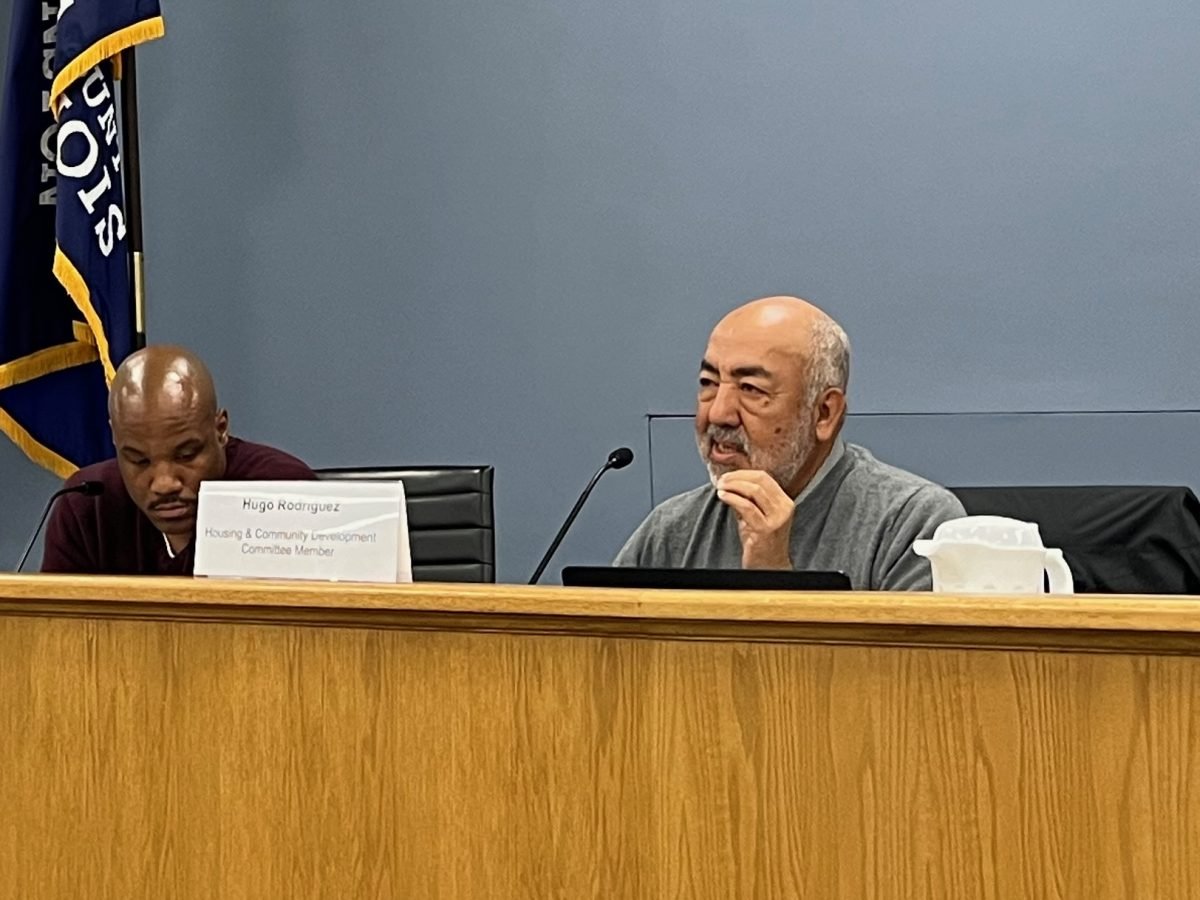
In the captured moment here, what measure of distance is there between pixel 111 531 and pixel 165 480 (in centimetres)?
20

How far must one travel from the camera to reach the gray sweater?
2.06m

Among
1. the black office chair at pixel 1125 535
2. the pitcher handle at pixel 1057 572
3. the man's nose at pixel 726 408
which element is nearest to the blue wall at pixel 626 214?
the black office chair at pixel 1125 535

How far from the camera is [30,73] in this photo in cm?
316

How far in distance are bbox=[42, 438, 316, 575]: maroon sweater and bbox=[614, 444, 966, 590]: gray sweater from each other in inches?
24.5

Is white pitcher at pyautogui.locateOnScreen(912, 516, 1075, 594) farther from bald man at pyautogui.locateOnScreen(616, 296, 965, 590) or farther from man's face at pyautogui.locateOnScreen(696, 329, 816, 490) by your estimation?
man's face at pyautogui.locateOnScreen(696, 329, 816, 490)

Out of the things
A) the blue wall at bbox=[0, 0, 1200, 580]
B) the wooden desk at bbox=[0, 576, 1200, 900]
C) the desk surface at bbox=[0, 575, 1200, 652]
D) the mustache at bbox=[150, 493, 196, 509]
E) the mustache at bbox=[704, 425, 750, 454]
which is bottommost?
the wooden desk at bbox=[0, 576, 1200, 900]

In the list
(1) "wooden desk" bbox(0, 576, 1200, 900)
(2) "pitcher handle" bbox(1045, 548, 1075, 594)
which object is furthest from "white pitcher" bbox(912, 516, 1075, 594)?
(1) "wooden desk" bbox(0, 576, 1200, 900)

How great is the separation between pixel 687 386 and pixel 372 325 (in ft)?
2.32

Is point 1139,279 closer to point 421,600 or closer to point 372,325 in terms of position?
point 372,325

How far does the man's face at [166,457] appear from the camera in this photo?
2.38 meters

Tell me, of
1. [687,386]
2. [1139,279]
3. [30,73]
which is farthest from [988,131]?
[30,73]

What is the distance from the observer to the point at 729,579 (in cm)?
141

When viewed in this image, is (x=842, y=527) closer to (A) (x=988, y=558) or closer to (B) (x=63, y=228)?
(A) (x=988, y=558)

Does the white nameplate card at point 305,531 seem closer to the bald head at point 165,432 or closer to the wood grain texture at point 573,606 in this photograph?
the wood grain texture at point 573,606
